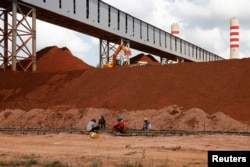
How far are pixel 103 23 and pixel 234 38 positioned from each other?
23.6m

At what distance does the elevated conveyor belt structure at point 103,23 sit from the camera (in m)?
33.2

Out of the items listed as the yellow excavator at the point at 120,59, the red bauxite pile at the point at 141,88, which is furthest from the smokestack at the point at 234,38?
the red bauxite pile at the point at 141,88

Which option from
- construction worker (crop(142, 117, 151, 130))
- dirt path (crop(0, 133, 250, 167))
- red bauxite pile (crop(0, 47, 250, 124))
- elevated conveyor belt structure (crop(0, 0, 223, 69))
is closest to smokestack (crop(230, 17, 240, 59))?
elevated conveyor belt structure (crop(0, 0, 223, 69))

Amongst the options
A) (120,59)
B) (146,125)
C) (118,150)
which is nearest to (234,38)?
(120,59)

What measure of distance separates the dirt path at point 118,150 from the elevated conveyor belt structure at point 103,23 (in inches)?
657

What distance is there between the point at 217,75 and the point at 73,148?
14.4 m

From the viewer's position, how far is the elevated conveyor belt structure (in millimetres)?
33203

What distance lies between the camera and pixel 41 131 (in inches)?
843

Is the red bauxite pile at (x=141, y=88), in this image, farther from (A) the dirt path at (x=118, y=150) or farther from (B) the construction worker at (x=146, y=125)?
(A) the dirt path at (x=118, y=150)

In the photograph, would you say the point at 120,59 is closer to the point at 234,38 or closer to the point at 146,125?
the point at 146,125

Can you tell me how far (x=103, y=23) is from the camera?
3981cm

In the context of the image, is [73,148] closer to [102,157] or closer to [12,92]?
[102,157]

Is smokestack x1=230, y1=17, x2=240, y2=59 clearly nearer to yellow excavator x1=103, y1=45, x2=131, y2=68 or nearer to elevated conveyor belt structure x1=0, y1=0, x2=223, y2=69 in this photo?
elevated conveyor belt structure x1=0, y1=0, x2=223, y2=69

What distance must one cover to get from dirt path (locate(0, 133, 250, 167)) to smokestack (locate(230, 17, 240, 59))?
1568 inches
